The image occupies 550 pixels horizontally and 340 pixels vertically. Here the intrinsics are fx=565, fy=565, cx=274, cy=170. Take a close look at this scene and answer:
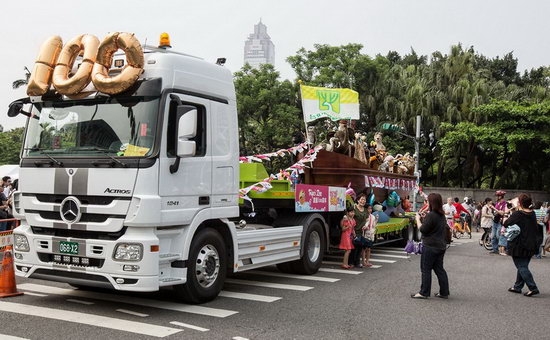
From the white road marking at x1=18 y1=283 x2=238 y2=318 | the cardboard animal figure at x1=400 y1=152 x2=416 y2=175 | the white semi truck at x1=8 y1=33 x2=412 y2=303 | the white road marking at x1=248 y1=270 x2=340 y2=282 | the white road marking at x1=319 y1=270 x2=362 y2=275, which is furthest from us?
the cardboard animal figure at x1=400 y1=152 x2=416 y2=175

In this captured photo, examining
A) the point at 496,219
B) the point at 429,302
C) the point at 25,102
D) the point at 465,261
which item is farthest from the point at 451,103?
the point at 25,102

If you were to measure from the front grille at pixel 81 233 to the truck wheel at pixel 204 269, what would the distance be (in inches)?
41.1

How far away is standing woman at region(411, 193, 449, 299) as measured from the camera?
870cm

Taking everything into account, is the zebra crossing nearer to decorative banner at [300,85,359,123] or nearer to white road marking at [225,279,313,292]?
white road marking at [225,279,313,292]

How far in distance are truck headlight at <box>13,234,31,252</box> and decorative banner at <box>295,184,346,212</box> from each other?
4801mm

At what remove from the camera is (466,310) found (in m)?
7.96

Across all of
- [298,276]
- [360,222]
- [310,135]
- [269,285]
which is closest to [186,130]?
[269,285]

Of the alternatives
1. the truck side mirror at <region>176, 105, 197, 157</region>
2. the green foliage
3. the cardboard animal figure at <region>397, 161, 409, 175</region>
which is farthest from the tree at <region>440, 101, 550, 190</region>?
the green foliage

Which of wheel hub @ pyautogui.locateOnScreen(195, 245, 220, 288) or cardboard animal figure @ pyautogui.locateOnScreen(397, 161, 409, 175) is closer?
wheel hub @ pyautogui.locateOnScreen(195, 245, 220, 288)

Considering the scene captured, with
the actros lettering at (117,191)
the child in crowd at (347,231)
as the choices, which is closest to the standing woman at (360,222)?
the child in crowd at (347,231)

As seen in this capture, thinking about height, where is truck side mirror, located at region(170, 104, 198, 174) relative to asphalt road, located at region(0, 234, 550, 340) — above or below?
above

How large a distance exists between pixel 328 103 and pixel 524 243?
20.0 ft

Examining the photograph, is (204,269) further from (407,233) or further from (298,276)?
(407,233)

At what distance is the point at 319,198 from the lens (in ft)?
36.8
